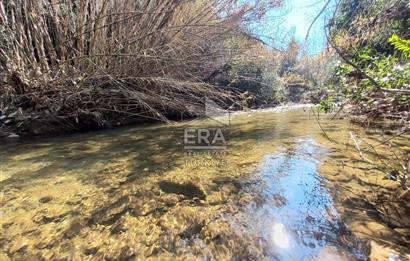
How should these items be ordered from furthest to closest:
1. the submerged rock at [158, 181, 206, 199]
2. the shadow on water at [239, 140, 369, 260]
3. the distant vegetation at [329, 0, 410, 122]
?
the submerged rock at [158, 181, 206, 199], the distant vegetation at [329, 0, 410, 122], the shadow on water at [239, 140, 369, 260]

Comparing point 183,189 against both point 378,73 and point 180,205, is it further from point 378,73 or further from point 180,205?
point 378,73

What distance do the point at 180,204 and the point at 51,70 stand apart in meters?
3.96

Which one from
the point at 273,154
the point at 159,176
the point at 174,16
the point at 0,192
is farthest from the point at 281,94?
the point at 0,192

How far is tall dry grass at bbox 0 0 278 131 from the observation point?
179 inches

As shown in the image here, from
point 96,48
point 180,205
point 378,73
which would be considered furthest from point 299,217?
point 96,48

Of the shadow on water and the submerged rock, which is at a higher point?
the submerged rock

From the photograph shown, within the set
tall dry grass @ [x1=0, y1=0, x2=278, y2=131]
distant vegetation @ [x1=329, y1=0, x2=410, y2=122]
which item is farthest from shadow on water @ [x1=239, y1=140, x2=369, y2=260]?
tall dry grass @ [x1=0, y1=0, x2=278, y2=131]

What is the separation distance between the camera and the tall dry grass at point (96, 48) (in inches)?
179

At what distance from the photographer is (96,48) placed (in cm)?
506

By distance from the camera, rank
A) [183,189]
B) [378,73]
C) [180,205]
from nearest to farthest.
Answer: 1. [180,205]
2. [378,73]
3. [183,189]

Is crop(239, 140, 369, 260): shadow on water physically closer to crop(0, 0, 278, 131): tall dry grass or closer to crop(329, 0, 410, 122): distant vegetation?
crop(329, 0, 410, 122): distant vegetation

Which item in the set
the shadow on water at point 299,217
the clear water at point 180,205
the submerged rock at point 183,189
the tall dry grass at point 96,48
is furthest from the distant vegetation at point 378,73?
the tall dry grass at point 96,48

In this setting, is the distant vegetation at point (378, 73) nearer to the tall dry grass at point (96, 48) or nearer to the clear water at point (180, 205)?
the clear water at point (180, 205)

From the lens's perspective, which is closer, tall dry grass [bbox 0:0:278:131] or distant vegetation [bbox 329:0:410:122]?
distant vegetation [bbox 329:0:410:122]
